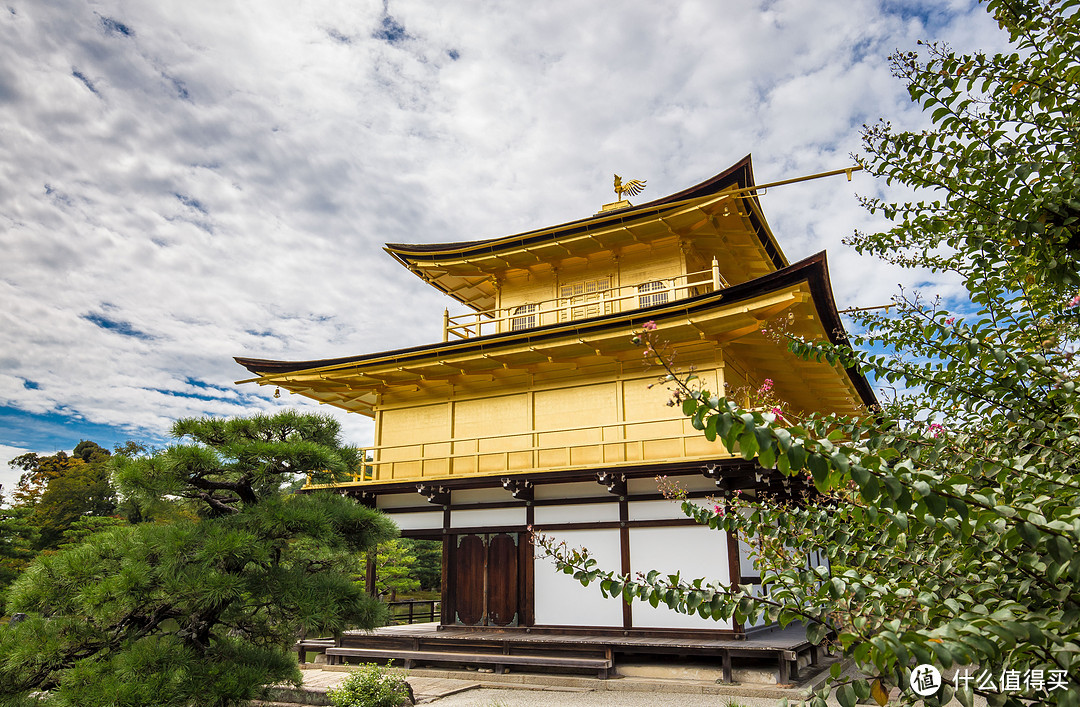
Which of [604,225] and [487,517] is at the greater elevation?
[604,225]

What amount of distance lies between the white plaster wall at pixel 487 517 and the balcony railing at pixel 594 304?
14.4 ft

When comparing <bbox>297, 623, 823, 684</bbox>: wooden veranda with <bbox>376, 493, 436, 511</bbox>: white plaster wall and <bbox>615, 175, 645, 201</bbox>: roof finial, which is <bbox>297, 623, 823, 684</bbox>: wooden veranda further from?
<bbox>615, 175, 645, 201</bbox>: roof finial

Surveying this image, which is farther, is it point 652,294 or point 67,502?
point 67,502

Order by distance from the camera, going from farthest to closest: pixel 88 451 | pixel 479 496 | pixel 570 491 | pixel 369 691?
pixel 88 451, pixel 479 496, pixel 570 491, pixel 369 691

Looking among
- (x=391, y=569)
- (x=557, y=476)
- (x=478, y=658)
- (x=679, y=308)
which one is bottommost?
(x=478, y=658)

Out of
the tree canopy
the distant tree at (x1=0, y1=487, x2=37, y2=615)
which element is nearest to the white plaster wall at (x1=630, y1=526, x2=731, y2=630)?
the tree canopy

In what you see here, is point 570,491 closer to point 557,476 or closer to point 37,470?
point 557,476

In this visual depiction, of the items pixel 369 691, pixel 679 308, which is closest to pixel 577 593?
pixel 369 691

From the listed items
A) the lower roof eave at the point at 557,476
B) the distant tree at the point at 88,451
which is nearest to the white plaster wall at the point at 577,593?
the lower roof eave at the point at 557,476

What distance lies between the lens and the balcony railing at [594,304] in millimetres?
14758

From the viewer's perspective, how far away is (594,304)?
588 inches

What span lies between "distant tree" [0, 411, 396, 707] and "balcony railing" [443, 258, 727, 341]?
815cm

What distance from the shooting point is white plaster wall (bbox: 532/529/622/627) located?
12516 millimetres

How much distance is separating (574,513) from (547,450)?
1588 millimetres
